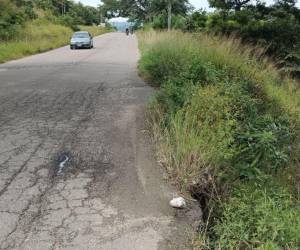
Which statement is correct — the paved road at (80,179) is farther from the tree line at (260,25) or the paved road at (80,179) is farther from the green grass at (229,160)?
the tree line at (260,25)

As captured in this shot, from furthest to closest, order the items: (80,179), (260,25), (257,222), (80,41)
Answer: (80,41) < (260,25) < (80,179) < (257,222)

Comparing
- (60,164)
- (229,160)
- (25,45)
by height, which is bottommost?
(25,45)

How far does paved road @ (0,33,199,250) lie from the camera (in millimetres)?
3809

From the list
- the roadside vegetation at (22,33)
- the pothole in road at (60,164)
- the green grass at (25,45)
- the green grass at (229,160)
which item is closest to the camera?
the green grass at (229,160)

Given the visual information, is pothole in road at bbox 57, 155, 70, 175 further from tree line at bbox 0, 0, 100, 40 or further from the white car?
the white car

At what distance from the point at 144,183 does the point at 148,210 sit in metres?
0.65

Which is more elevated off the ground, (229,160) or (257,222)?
(229,160)

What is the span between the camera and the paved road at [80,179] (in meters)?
3.81

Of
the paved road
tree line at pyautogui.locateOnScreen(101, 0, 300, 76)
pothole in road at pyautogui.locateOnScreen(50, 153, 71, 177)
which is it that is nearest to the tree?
tree line at pyautogui.locateOnScreen(101, 0, 300, 76)

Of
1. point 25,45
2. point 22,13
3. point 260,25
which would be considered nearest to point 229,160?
point 260,25

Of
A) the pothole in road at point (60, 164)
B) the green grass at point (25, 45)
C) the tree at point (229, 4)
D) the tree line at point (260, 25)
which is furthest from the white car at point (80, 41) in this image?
the pothole in road at point (60, 164)

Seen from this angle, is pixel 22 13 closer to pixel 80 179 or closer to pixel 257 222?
pixel 80 179

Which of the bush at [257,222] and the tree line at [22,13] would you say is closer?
the bush at [257,222]

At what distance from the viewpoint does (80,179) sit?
5.02 meters
